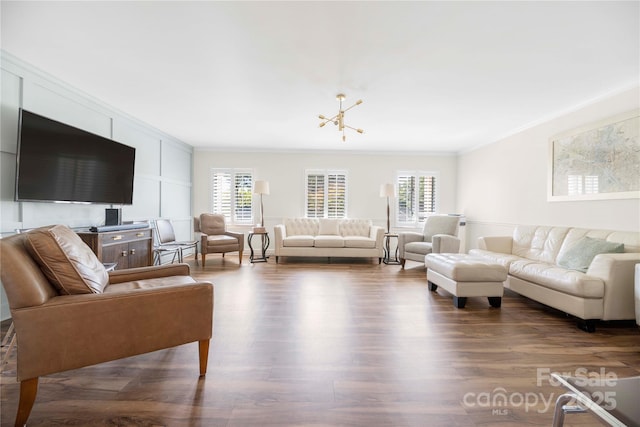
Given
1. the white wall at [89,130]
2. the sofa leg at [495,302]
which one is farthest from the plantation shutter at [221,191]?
the sofa leg at [495,302]

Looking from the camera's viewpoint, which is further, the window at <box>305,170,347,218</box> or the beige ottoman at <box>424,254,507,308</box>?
the window at <box>305,170,347,218</box>

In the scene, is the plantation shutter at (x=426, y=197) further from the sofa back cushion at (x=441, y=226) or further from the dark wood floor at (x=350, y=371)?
the dark wood floor at (x=350, y=371)

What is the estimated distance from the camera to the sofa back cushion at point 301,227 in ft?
20.3

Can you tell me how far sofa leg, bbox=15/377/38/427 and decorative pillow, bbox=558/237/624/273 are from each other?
4362 mm

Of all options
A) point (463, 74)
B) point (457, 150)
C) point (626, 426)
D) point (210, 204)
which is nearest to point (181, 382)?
point (626, 426)

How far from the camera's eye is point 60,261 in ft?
4.90

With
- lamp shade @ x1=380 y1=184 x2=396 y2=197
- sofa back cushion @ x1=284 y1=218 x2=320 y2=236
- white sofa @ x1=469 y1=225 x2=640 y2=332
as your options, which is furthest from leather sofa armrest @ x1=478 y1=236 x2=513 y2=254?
sofa back cushion @ x1=284 y1=218 x2=320 y2=236

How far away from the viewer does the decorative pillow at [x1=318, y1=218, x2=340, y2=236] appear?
6195 mm

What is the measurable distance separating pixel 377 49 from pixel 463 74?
1.09m

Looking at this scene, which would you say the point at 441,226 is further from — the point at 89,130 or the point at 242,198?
the point at 89,130

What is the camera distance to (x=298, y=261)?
5793mm

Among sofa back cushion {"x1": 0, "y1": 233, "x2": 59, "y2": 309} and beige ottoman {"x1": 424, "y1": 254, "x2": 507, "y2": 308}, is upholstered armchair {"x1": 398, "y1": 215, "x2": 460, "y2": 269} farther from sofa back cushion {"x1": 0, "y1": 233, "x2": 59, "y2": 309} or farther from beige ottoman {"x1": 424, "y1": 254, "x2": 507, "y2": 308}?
sofa back cushion {"x1": 0, "y1": 233, "x2": 59, "y2": 309}

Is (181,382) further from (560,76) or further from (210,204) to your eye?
(210,204)

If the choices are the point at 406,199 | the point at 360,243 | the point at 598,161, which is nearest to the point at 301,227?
the point at 360,243
